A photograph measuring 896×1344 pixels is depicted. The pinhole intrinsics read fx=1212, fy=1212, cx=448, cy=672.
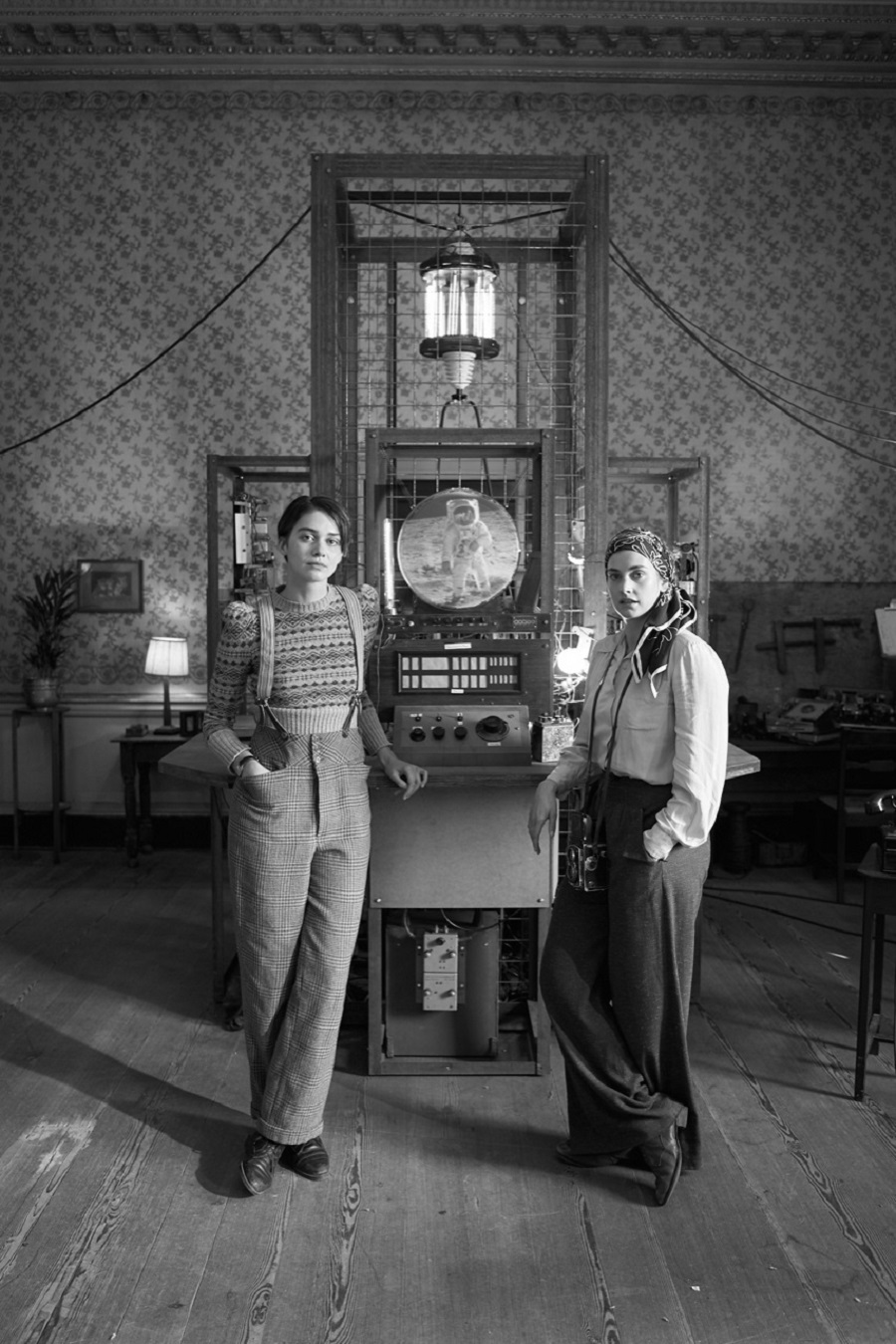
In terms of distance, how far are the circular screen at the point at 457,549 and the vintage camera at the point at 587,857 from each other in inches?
39.1

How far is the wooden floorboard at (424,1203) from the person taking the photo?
2.66 metres

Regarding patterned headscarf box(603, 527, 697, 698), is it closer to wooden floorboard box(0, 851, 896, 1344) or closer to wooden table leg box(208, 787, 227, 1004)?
wooden floorboard box(0, 851, 896, 1344)

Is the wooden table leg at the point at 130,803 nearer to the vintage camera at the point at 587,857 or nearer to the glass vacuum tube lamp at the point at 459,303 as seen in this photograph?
the glass vacuum tube lamp at the point at 459,303

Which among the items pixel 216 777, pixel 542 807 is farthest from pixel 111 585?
pixel 542 807

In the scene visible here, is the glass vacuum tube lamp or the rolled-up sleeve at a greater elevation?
the glass vacuum tube lamp

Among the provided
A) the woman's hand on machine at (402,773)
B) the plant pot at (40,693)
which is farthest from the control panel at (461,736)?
the plant pot at (40,693)

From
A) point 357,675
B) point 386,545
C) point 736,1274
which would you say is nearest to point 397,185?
point 386,545

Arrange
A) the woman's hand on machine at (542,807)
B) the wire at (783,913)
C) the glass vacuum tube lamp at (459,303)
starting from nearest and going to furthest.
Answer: the woman's hand on machine at (542,807) < the glass vacuum tube lamp at (459,303) < the wire at (783,913)

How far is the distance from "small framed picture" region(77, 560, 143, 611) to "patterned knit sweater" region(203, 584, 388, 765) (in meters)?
4.21

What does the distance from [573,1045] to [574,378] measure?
8.54 feet

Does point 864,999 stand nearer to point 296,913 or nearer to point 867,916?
point 867,916

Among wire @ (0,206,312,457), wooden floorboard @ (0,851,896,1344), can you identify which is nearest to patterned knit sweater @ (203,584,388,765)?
wooden floorboard @ (0,851,896,1344)

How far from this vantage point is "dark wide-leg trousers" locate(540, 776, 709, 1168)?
121 inches

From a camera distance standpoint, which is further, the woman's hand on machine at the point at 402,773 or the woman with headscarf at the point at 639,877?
the woman's hand on machine at the point at 402,773
